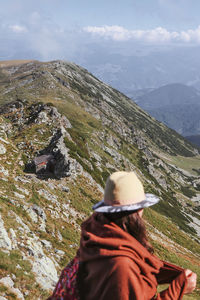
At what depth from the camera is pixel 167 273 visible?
4.01 metres

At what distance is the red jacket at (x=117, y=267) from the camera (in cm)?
332

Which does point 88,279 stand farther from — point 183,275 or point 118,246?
point 183,275

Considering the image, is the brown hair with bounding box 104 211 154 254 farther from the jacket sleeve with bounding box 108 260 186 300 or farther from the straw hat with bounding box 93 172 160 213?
the jacket sleeve with bounding box 108 260 186 300

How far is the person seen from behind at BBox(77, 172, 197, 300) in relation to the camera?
3342 mm

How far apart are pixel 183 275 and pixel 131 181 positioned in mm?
1768

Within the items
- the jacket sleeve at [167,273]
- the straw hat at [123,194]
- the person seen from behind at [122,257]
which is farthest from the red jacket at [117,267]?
the straw hat at [123,194]

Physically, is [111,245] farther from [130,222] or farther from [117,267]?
[130,222]

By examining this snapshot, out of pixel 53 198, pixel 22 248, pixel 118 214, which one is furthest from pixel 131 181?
pixel 53 198

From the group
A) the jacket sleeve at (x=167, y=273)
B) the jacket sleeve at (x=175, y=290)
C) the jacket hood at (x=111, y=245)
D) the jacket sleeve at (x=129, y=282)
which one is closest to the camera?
the jacket sleeve at (x=129, y=282)

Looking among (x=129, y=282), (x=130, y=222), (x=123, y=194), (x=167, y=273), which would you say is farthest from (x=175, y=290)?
(x=123, y=194)

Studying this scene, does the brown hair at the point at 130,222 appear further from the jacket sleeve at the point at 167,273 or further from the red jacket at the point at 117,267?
the jacket sleeve at the point at 167,273

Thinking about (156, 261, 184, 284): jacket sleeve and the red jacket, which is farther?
(156, 261, 184, 284): jacket sleeve


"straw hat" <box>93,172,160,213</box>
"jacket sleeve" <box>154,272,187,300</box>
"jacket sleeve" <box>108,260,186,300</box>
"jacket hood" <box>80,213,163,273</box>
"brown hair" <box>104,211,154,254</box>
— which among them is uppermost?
"straw hat" <box>93,172,160,213</box>

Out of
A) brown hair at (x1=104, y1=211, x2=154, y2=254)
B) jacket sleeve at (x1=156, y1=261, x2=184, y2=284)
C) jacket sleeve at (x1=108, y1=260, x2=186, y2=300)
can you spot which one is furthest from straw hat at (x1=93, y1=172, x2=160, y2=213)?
jacket sleeve at (x1=156, y1=261, x2=184, y2=284)
